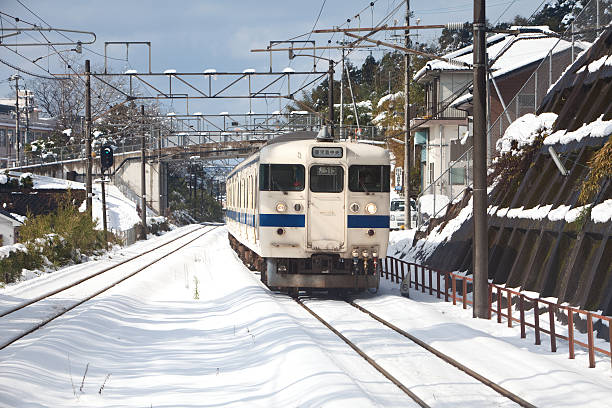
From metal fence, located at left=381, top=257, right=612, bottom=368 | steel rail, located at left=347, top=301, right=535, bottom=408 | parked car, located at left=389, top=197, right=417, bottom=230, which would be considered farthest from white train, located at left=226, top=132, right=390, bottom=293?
parked car, located at left=389, top=197, right=417, bottom=230

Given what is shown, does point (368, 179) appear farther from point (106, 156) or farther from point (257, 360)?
point (106, 156)

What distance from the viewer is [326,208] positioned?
56.5 feet

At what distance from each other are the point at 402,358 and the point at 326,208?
7.21 m

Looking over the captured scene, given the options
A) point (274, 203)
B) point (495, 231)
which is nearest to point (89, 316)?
point (274, 203)

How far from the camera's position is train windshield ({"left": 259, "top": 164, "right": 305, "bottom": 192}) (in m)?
17.3

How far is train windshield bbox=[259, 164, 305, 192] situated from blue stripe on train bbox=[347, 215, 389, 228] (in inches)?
55.4

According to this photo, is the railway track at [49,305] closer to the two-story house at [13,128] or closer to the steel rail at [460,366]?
the steel rail at [460,366]

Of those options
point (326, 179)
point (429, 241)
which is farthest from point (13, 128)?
point (326, 179)

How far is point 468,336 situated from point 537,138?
793cm

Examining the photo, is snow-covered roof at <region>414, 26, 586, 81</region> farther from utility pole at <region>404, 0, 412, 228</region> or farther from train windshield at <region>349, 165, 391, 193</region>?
train windshield at <region>349, 165, 391, 193</region>

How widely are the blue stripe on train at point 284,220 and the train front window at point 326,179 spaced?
75cm

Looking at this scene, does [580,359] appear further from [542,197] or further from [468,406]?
[542,197]

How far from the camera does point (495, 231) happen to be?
17891 mm

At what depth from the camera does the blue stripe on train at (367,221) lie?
17172 millimetres
